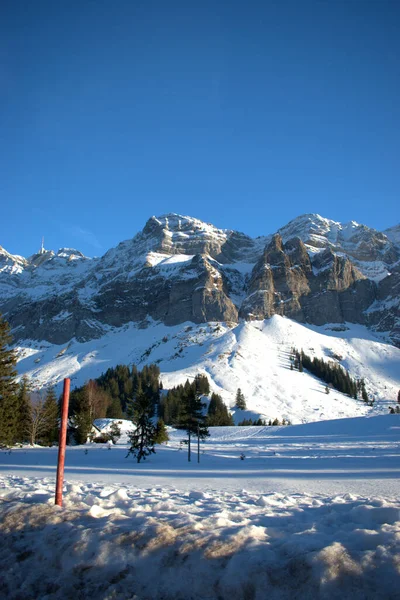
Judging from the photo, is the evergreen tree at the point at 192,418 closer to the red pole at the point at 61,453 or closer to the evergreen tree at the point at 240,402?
the red pole at the point at 61,453

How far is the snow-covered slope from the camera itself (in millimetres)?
99938

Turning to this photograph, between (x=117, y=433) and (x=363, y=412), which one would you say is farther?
(x=363, y=412)

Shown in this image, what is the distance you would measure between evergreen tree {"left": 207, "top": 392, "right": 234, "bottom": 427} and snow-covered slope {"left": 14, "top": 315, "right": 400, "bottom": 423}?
5.99m

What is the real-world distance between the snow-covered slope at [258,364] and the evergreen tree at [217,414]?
5988 millimetres

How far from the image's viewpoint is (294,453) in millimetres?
31484

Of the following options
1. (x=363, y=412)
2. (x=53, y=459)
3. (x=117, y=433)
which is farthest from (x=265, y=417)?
(x=53, y=459)

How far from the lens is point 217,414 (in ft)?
254

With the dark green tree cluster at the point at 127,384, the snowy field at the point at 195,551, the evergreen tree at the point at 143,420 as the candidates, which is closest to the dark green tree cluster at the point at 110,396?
the dark green tree cluster at the point at 127,384

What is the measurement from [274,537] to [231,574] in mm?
1381

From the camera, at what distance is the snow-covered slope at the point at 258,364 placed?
99.9 m

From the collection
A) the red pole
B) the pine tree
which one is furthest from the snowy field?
the pine tree

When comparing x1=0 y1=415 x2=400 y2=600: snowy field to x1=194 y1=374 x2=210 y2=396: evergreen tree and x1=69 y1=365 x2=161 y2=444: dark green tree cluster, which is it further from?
x1=194 y1=374 x2=210 y2=396: evergreen tree

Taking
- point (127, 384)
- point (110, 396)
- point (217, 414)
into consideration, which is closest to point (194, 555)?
point (217, 414)

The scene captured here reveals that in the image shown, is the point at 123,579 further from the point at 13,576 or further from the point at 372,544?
the point at 372,544
